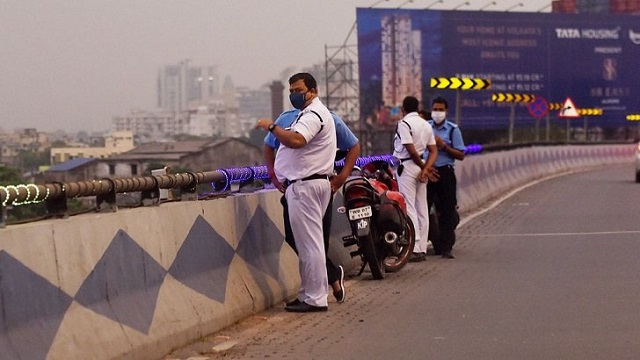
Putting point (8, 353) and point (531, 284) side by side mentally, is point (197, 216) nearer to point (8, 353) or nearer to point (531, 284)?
point (8, 353)

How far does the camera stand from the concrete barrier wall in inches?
303

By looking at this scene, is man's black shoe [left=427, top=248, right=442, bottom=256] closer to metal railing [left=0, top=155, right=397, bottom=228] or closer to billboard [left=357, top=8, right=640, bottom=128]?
metal railing [left=0, top=155, right=397, bottom=228]

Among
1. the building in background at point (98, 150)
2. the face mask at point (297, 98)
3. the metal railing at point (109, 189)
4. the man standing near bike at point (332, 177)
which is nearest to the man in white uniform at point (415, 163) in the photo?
the man standing near bike at point (332, 177)

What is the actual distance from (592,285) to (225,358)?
16.3 ft

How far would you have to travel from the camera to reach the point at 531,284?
13547 mm

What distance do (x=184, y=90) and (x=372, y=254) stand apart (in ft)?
178

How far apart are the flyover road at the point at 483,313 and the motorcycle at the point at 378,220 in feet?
0.71

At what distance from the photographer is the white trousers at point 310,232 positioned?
11.6 m

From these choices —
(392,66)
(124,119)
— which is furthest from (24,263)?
(392,66)

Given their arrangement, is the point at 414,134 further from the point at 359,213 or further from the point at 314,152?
the point at 314,152

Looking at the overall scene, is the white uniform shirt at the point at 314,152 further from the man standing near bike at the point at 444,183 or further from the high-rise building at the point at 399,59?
the high-rise building at the point at 399,59

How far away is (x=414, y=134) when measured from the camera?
16109 mm

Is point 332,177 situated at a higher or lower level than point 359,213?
higher

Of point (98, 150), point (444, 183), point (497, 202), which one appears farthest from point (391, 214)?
point (98, 150)
